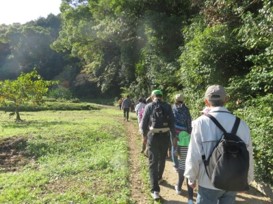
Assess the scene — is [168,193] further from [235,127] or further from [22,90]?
[22,90]

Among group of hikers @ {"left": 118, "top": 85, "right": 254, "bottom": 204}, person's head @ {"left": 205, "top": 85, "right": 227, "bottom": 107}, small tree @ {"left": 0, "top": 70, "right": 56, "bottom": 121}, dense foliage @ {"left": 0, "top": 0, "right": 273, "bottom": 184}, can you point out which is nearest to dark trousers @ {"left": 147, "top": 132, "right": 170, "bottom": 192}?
dense foliage @ {"left": 0, "top": 0, "right": 273, "bottom": 184}

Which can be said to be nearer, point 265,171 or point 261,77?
point 265,171

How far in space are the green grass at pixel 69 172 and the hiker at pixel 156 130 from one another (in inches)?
30.4

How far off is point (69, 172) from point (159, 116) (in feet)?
10.3

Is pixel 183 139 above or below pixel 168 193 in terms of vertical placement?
above

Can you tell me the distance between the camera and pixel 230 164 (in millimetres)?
3410

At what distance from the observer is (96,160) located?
9273mm

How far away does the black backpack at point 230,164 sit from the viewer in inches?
134

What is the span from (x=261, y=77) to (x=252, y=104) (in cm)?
77

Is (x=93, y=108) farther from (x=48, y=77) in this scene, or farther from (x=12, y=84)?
(x=48, y=77)

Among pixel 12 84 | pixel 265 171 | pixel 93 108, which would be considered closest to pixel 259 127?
pixel 265 171

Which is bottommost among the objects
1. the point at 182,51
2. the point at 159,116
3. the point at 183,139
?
the point at 183,139

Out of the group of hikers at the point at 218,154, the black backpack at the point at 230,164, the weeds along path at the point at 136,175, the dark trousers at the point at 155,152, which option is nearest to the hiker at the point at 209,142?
the group of hikers at the point at 218,154

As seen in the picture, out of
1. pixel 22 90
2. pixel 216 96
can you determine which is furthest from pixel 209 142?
pixel 22 90
